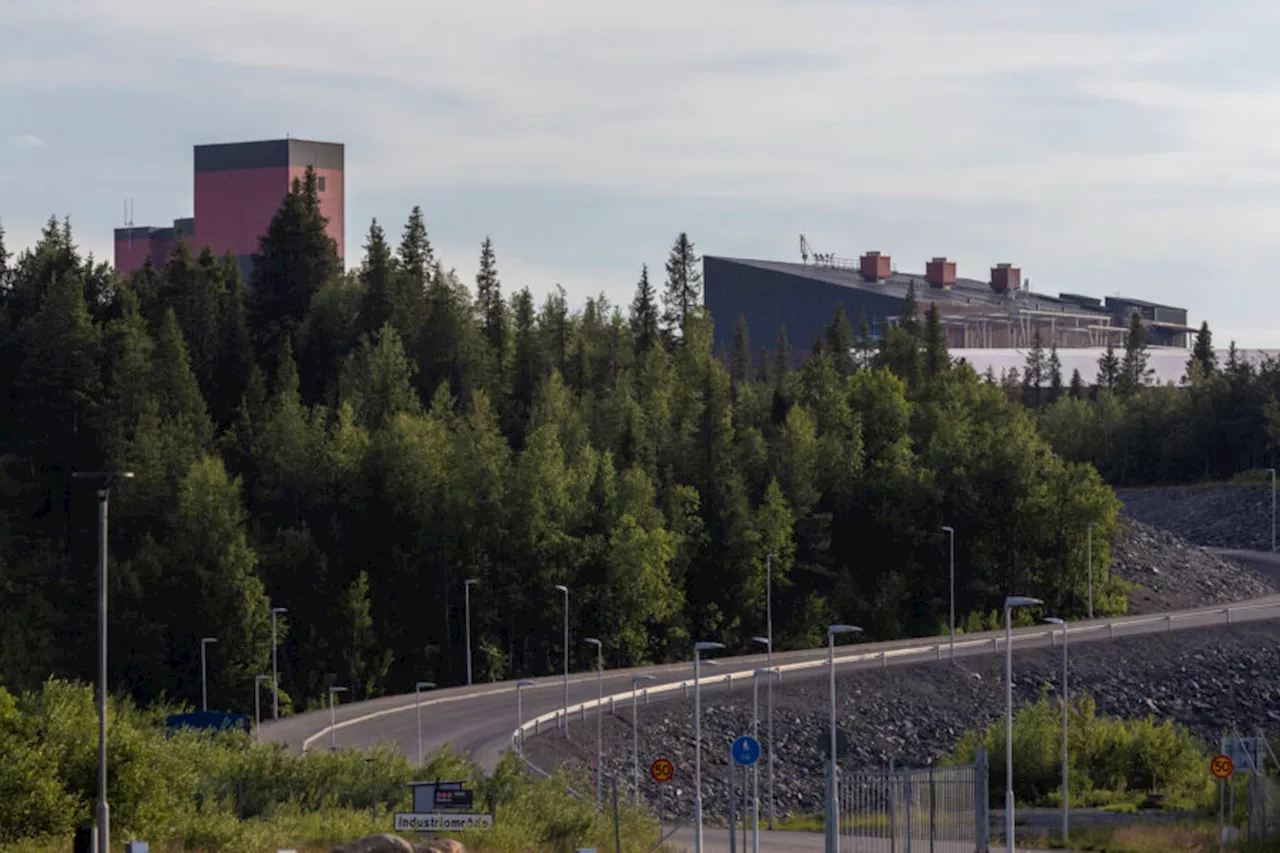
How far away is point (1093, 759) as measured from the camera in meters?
70.2

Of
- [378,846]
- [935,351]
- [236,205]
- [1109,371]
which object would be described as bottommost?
[378,846]

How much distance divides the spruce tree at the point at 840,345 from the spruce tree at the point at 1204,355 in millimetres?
37996

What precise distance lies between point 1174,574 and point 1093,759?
6378 cm

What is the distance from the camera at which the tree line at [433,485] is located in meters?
107

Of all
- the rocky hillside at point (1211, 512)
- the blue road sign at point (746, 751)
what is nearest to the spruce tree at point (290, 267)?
the rocky hillside at point (1211, 512)

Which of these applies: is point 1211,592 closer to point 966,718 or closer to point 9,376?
point 966,718

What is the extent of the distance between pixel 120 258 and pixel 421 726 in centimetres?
12278

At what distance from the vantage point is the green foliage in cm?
6631

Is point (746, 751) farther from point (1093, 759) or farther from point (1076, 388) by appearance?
point (1076, 388)

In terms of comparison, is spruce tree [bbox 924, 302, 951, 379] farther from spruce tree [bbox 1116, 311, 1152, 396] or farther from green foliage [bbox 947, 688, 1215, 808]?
green foliage [bbox 947, 688, 1215, 808]

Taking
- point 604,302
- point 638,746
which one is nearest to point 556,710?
point 638,746

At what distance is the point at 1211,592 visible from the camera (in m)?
129

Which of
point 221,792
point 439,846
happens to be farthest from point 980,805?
point 221,792

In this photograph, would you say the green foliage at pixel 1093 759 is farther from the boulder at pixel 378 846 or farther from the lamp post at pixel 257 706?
the boulder at pixel 378 846
